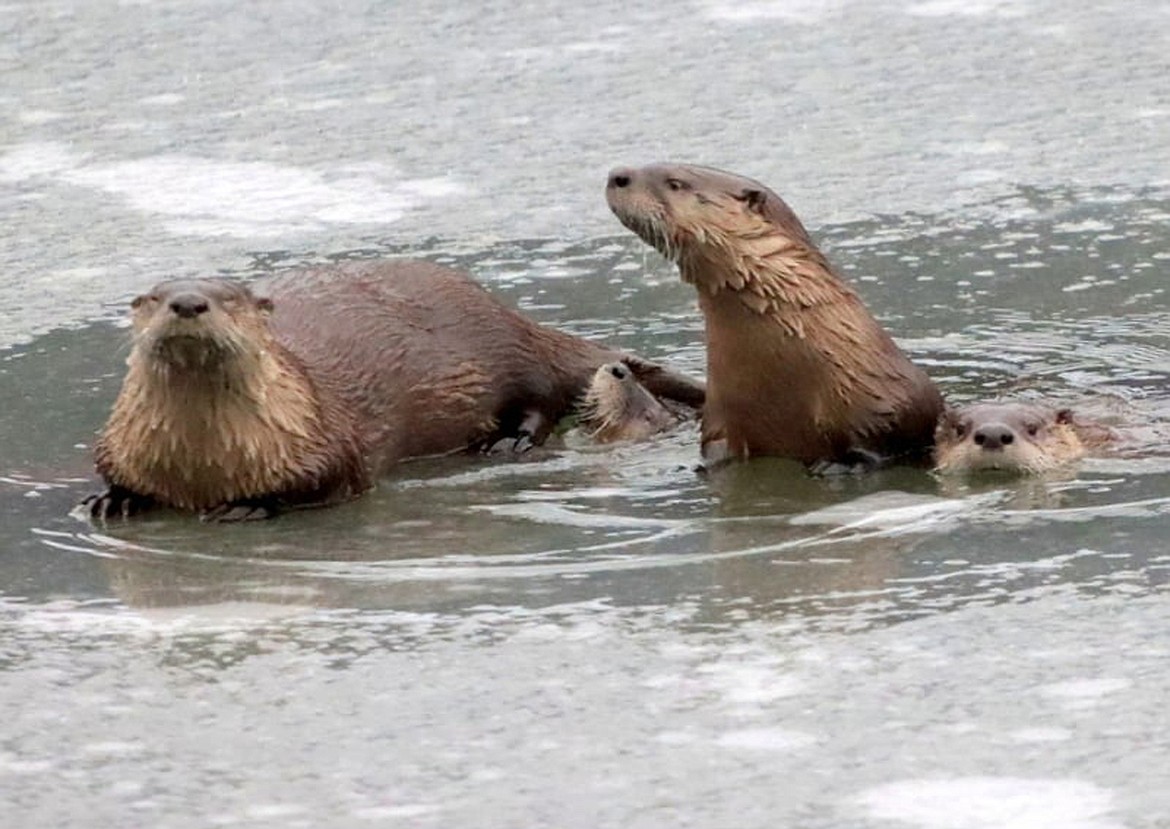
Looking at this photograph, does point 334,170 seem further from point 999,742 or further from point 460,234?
point 999,742

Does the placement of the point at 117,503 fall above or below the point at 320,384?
below

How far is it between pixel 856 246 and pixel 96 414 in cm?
174

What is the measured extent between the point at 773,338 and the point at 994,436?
0.51m

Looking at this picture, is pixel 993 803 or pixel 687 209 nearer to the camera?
pixel 993 803

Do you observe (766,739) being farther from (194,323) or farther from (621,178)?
(621,178)

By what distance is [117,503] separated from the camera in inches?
176

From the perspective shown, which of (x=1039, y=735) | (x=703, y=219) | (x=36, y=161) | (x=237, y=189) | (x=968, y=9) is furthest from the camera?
(x=968, y=9)

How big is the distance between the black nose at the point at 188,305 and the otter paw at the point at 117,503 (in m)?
0.35

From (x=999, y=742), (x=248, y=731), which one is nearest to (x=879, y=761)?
(x=999, y=742)

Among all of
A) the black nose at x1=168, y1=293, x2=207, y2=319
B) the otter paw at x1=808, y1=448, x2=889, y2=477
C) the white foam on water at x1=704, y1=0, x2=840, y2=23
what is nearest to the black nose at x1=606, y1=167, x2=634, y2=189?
the otter paw at x1=808, y1=448, x2=889, y2=477

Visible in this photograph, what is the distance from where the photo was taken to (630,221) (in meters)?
4.82

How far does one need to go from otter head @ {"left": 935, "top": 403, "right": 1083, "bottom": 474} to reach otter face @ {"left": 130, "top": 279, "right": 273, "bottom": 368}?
3.95ft

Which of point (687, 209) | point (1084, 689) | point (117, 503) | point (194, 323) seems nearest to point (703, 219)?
point (687, 209)

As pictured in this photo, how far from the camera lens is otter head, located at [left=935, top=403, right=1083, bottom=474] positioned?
14.5 ft
